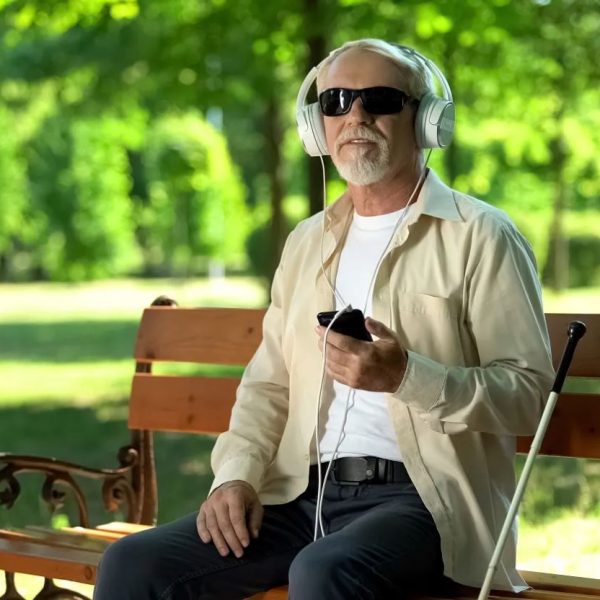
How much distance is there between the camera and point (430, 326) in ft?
11.4

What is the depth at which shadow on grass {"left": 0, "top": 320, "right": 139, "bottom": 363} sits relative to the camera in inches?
745

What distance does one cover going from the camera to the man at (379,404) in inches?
126

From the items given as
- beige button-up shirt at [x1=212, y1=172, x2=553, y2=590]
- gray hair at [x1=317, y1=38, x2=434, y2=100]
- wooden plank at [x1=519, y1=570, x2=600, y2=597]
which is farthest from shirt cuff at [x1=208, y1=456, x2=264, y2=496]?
gray hair at [x1=317, y1=38, x2=434, y2=100]

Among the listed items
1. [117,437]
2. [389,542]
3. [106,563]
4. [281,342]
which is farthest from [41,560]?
[117,437]

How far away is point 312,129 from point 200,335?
3.90 ft

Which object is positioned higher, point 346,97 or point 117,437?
point 346,97

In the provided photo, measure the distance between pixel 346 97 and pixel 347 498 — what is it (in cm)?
113

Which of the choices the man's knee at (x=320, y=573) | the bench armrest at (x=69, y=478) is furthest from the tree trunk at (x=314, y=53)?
the man's knee at (x=320, y=573)

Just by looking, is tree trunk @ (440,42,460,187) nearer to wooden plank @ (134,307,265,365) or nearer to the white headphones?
wooden plank @ (134,307,265,365)

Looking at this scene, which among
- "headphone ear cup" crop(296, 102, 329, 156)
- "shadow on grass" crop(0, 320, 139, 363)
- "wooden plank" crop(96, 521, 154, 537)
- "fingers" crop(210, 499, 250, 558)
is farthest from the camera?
"shadow on grass" crop(0, 320, 139, 363)

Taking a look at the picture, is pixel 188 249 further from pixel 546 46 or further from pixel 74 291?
pixel 546 46

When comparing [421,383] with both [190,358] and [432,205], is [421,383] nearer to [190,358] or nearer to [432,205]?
[432,205]

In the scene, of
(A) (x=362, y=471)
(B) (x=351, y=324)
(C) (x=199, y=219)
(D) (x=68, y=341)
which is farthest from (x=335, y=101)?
(C) (x=199, y=219)

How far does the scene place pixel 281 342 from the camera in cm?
389
